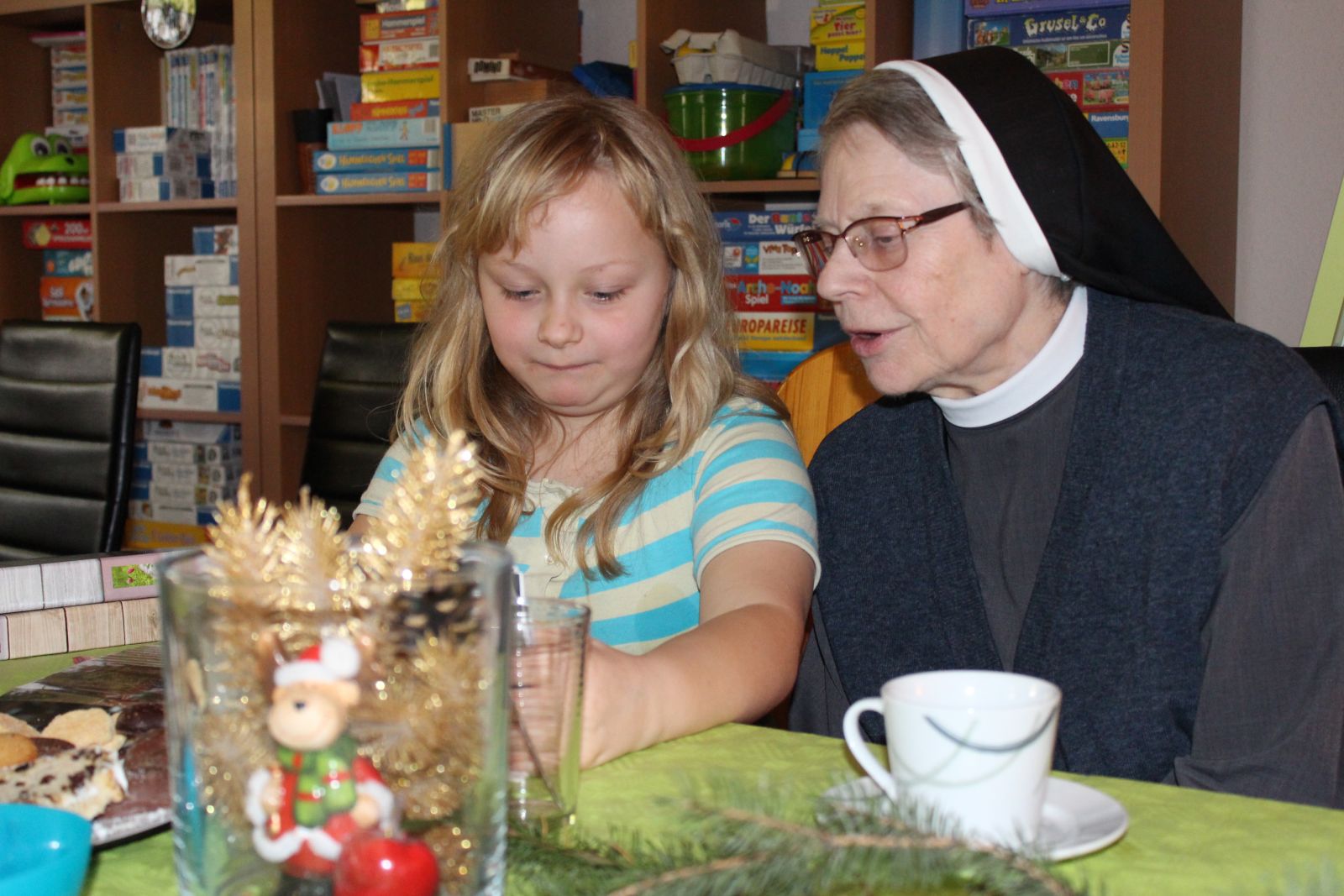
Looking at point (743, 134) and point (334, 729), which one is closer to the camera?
point (334, 729)

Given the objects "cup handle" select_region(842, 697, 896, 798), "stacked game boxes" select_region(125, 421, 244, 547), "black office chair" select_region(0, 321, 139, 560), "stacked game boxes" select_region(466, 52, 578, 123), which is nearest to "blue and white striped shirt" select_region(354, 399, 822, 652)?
"cup handle" select_region(842, 697, 896, 798)

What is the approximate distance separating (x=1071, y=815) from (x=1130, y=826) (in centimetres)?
5

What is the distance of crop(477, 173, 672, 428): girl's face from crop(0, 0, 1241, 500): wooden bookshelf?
1198 mm

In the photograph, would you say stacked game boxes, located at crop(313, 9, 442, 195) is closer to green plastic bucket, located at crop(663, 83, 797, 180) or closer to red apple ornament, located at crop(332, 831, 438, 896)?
green plastic bucket, located at crop(663, 83, 797, 180)

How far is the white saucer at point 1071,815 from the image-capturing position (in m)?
0.61

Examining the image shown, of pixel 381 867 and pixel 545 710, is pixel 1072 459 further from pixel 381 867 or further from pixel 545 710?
pixel 381 867

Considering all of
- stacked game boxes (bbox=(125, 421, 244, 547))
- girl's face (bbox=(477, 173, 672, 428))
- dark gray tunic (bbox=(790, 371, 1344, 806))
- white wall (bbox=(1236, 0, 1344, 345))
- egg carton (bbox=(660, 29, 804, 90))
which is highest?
egg carton (bbox=(660, 29, 804, 90))

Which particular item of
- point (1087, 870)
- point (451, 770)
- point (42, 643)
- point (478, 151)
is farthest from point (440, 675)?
point (478, 151)

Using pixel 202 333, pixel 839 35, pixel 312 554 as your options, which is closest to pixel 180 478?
pixel 202 333

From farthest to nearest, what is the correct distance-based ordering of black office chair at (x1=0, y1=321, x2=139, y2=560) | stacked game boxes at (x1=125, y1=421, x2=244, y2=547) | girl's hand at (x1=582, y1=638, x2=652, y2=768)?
1. stacked game boxes at (x1=125, y1=421, x2=244, y2=547)
2. black office chair at (x1=0, y1=321, x2=139, y2=560)
3. girl's hand at (x1=582, y1=638, x2=652, y2=768)

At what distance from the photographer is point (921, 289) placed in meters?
1.21

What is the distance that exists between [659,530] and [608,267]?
10.8 inches

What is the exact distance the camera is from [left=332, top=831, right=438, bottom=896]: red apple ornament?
0.48m

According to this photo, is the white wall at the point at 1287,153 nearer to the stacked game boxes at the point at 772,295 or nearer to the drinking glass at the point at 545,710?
the stacked game boxes at the point at 772,295
